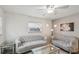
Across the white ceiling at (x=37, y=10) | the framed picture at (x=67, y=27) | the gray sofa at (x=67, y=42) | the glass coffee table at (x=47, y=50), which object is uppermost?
the white ceiling at (x=37, y=10)

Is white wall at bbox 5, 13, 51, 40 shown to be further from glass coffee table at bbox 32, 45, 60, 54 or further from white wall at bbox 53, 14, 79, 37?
glass coffee table at bbox 32, 45, 60, 54

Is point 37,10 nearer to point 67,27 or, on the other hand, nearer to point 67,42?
point 67,27

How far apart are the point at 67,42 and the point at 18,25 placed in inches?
39.9

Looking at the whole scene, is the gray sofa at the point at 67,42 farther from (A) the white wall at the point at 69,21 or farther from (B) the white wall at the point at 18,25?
(B) the white wall at the point at 18,25

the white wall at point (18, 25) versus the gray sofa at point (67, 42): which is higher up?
the white wall at point (18, 25)

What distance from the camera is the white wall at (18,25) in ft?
5.22

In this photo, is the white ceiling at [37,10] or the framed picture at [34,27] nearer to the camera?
the white ceiling at [37,10]

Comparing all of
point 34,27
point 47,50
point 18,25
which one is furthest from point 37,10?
point 47,50

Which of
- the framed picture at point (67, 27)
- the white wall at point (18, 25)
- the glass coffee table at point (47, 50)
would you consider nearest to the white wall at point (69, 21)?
the framed picture at point (67, 27)

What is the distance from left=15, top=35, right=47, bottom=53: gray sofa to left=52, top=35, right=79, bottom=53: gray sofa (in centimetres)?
24

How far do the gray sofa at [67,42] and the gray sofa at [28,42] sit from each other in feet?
0.79

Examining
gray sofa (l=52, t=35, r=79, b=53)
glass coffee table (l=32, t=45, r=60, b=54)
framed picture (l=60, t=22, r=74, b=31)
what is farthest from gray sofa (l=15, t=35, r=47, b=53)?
framed picture (l=60, t=22, r=74, b=31)

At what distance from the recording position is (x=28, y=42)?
1.64 meters
